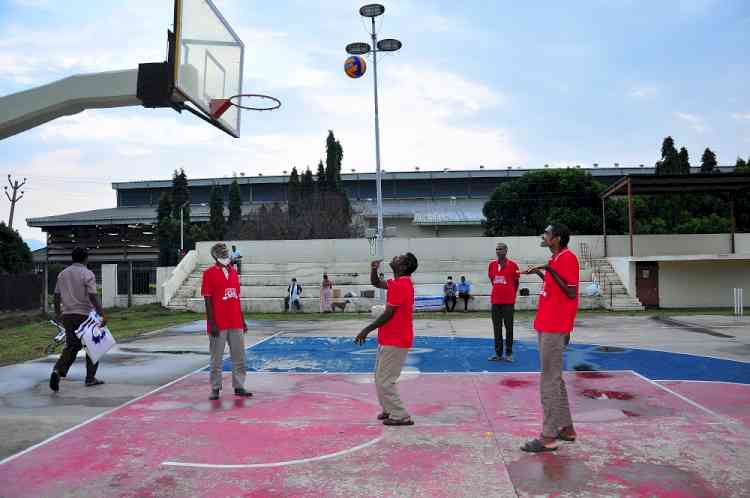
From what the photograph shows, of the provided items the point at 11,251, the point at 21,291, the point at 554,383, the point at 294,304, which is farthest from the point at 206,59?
the point at 11,251

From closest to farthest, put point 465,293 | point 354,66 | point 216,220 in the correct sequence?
point 354,66
point 465,293
point 216,220

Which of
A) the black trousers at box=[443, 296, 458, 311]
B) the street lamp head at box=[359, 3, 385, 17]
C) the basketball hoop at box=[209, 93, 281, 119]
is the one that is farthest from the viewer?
the black trousers at box=[443, 296, 458, 311]

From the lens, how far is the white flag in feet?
27.8

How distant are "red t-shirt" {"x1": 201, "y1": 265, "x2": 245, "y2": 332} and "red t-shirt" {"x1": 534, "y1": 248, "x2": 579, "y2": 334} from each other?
12.8 ft

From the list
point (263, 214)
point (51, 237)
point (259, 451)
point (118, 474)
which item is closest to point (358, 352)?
point (259, 451)

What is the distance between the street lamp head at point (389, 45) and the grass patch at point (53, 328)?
1089 cm

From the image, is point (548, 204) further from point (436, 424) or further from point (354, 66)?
point (436, 424)

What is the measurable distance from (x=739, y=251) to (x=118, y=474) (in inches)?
1199

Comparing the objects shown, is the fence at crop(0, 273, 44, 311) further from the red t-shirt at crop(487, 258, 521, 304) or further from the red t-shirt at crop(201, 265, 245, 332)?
the red t-shirt at crop(487, 258, 521, 304)

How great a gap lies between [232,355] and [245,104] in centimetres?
443

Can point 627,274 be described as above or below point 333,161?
below

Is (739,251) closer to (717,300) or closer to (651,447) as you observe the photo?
(717,300)

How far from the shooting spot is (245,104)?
10.4 metres

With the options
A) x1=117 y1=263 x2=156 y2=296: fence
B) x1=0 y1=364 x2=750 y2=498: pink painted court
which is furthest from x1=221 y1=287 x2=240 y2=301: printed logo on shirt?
x1=117 y1=263 x2=156 y2=296: fence
